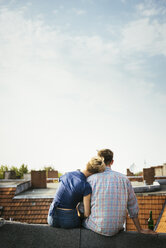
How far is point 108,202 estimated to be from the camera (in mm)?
3486

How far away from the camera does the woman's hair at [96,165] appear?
Answer: 3631 mm

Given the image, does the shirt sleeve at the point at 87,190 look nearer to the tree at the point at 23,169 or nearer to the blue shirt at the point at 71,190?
the blue shirt at the point at 71,190

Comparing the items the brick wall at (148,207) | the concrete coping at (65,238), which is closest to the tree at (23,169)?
the brick wall at (148,207)

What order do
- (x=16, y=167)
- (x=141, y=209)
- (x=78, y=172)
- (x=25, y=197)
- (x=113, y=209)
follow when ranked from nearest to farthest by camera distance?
1. (x=113, y=209)
2. (x=78, y=172)
3. (x=141, y=209)
4. (x=25, y=197)
5. (x=16, y=167)

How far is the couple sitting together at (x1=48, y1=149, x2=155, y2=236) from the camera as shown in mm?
3488

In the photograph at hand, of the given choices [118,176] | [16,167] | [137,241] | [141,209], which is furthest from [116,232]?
[16,167]

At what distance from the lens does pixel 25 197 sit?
1748 cm

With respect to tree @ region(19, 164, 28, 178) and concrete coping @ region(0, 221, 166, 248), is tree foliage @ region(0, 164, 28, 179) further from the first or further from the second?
concrete coping @ region(0, 221, 166, 248)

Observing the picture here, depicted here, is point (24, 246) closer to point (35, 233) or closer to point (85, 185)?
point (35, 233)

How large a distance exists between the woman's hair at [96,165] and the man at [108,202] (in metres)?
0.07

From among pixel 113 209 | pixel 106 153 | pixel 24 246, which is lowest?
pixel 24 246

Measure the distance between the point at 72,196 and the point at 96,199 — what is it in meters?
0.32

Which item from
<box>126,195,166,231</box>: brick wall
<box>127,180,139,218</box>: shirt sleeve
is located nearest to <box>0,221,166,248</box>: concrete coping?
<box>127,180,139,218</box>: shirt sleeve

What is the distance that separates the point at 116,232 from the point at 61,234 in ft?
2.46
